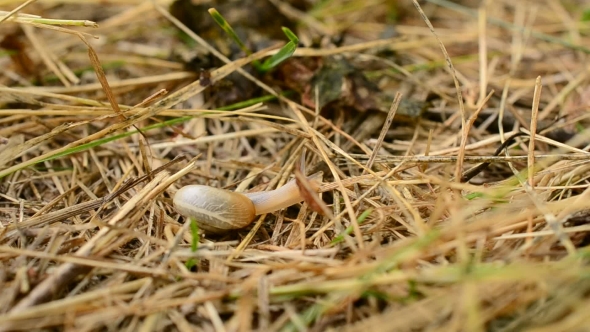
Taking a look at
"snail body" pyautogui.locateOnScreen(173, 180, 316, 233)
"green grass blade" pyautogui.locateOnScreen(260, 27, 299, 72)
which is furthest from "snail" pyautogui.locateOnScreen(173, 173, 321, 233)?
"green grass blade" pyautogui.locateOnScreen(260, 27, 299, 72)

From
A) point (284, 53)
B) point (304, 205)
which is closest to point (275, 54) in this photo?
point (284, 53)

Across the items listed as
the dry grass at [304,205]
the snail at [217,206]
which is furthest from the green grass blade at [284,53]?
the snail at [217,206]

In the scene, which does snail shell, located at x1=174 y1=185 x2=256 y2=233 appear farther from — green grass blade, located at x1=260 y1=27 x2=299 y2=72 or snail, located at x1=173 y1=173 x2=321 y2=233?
green grass blade, located at x1=260 y1=27 x2=299 y2=72

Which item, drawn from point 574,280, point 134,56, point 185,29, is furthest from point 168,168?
point 574,280

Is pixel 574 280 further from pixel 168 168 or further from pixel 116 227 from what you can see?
pixel 168 168

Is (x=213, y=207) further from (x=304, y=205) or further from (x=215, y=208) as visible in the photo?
(x=304, y=205)

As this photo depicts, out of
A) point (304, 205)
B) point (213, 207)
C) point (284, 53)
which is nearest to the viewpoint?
point (213, 207)

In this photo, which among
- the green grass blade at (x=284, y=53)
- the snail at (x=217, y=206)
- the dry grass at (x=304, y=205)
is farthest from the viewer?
the green grass blade at (x=284, y=53)

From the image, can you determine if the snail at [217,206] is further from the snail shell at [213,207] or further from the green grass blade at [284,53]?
the green grass blade at [284,53]

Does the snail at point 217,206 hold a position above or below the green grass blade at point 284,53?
below
